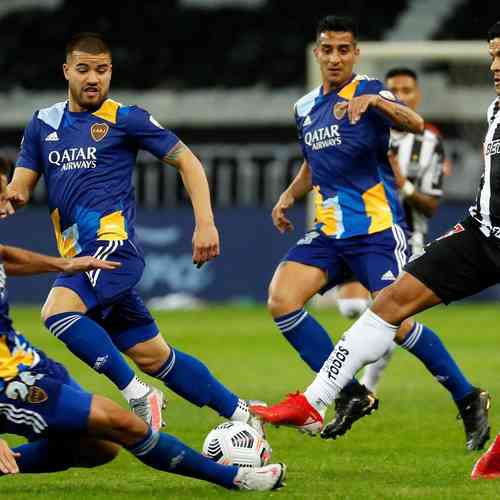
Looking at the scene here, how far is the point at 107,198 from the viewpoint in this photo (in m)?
7.34

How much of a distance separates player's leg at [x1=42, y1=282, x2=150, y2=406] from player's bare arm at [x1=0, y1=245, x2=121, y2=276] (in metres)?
1.01

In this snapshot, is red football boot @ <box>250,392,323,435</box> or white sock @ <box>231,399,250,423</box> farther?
white sock @ <box>231,399,250,423</box>

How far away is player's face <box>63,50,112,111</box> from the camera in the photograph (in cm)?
733

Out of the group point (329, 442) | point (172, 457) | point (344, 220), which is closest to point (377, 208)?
point (344, 220)

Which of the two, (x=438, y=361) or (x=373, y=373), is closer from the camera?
(x=438, y=361)

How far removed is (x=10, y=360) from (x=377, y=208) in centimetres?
337

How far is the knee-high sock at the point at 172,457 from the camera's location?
582cm

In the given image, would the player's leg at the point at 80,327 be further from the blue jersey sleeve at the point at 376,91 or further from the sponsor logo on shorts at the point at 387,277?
the blue jersey sleeve at the point at 376,91

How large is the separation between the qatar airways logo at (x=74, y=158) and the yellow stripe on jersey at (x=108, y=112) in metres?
0.20

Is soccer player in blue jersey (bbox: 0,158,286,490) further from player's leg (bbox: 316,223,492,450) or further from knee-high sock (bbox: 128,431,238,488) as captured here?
player's leg (bbox: 316,223,492,450)

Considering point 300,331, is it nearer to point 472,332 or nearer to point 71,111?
point 71,111

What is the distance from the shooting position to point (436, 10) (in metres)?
29.2

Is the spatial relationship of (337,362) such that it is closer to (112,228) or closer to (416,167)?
(112,228)

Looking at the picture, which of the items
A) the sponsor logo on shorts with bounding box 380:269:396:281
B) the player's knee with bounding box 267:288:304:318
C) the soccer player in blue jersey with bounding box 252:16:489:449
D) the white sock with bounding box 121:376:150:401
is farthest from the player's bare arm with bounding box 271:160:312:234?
the white sock with bounding box 121:376:150:401
